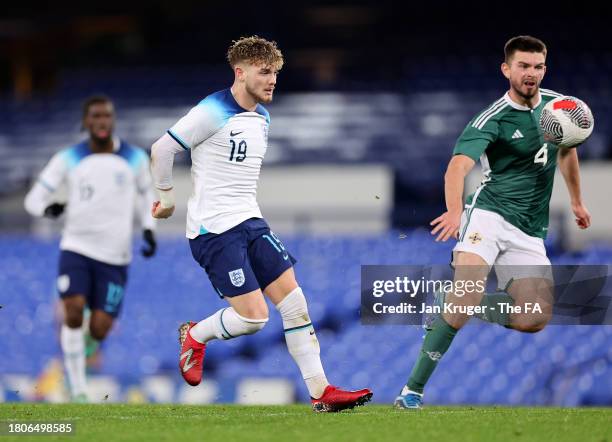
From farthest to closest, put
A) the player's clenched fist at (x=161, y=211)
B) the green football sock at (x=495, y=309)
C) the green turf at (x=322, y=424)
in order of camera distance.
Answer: the green football sock at (x=495, y=309) < the player's clenched fist at (x=161, y=211) < the green turf at (x=322, y=424)

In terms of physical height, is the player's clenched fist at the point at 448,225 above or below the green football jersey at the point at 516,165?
below

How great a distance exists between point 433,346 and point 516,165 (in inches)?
47.6

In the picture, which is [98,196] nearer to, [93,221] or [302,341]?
[93,221]

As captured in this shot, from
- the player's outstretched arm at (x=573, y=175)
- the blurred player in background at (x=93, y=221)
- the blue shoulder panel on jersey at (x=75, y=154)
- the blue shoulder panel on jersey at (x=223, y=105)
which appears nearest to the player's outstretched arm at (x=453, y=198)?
the player's outstretched arm at (x=573, y=175)

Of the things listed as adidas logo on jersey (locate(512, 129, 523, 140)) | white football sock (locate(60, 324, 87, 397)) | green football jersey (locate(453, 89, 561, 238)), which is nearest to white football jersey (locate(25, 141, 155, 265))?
white football sock (locate(60, 324, 87, 397))

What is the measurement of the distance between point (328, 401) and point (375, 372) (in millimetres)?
5438

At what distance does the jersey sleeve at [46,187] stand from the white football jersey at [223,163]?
3378 millimetres

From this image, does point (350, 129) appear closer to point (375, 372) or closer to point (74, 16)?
point (375, 372)

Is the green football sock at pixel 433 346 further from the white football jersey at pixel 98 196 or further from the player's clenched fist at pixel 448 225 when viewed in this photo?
the white football jersey at pixel 98 196

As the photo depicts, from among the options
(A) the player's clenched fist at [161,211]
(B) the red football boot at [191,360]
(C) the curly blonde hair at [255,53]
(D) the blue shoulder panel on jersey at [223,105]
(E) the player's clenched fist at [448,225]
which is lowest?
(B) the red football boot at [191,360]

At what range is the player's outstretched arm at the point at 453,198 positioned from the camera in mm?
6348

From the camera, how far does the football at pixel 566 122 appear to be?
268 inches

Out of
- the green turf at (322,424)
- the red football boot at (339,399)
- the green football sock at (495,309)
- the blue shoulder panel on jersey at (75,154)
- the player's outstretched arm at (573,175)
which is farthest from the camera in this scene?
the blue shoulder panel on jersey at (75,154)

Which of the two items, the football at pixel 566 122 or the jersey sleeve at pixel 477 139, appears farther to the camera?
the football at pixel 566 122
